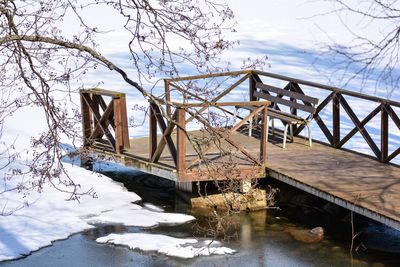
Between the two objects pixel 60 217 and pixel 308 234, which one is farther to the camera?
pixel 60 217

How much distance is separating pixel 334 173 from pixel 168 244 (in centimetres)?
251

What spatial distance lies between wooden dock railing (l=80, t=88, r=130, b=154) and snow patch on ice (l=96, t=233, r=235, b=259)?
1.89 m

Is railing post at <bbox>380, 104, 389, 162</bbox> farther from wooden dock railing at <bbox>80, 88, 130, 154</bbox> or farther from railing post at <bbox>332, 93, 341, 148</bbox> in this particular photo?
wooden dock railing at <bbox>80, 88, 130, 154</bbox>

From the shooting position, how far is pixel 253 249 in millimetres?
8367

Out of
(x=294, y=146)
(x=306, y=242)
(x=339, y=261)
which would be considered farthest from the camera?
(x=294, y=146)

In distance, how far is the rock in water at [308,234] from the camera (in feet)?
28.8

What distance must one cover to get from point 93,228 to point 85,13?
20184mm

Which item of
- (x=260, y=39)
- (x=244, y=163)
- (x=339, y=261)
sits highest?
(x=260, y=39)

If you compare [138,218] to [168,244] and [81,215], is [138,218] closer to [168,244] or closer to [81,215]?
[81,215]

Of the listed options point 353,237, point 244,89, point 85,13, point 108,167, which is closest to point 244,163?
point 353,237

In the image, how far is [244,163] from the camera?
9828 mm

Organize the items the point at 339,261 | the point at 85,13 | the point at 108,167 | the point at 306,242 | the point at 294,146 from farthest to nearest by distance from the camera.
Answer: the point at 85,13
the point at 108,167
the point at 294,146
the point at 306,242
the point at 339,261

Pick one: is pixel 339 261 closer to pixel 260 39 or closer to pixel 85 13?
pixel 260 39

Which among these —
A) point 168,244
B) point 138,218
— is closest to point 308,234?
point 168,244
